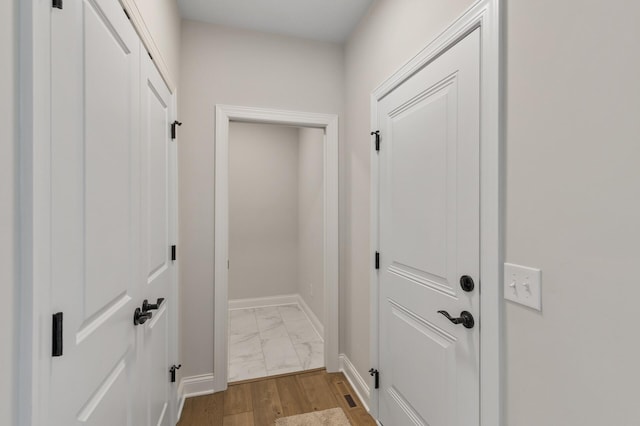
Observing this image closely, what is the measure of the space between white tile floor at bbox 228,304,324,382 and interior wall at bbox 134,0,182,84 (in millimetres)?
2285

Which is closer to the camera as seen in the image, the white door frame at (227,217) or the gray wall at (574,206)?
the gray wall at (574,206)

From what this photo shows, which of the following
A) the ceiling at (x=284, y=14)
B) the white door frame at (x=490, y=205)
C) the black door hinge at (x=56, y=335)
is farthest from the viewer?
the ceiling at (x=284, y=14)

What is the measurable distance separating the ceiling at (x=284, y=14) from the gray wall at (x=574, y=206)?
1393 millimetres

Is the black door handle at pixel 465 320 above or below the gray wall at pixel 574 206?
below

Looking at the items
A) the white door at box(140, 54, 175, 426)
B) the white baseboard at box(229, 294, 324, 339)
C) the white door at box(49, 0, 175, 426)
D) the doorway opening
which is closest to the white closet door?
the white door at box(49, 0, 175, 426)

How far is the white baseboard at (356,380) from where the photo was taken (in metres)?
2.04

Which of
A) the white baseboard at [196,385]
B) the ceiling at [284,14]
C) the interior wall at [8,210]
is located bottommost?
the white baseboard at [196,385]

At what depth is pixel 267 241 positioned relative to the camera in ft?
13.5

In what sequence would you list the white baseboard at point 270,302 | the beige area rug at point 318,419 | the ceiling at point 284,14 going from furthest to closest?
the white baseboard at point 270,302
the ceiling at point 284,14
the beige area rug at point 318,419

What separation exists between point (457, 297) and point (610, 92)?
0.84 meters

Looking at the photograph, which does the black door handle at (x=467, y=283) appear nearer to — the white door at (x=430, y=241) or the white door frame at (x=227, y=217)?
the white door at (x=430, y=241)

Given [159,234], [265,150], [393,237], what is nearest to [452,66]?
[393,237]

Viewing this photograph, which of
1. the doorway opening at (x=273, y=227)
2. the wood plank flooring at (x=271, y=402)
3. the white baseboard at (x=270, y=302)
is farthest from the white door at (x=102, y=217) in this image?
the white baseboard at (x=270, y=302)

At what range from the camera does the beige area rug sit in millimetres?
1872
